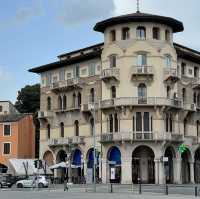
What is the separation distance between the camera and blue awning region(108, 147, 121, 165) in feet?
231

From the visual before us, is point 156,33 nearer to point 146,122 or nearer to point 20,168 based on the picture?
point 146,122

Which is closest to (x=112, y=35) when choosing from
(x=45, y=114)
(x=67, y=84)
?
(x=67, y=84)

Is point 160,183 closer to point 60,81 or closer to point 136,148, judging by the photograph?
point 136,148

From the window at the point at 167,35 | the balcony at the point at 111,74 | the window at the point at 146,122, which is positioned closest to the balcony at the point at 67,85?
the balcony at the point at 111,74

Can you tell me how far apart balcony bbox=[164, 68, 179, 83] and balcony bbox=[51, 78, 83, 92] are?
12.3 metres

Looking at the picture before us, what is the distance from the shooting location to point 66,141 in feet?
253

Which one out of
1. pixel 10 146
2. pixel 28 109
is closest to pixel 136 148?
pixel 10 146

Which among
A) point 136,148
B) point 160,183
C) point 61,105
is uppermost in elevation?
point 61,105

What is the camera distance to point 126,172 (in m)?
69.4

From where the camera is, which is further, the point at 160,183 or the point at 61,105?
the point at 61,105

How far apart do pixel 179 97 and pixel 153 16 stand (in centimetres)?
1160

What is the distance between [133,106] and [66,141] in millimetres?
12657

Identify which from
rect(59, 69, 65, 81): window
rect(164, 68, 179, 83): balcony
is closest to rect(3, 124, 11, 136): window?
rect(59, 69, 65, 81): window

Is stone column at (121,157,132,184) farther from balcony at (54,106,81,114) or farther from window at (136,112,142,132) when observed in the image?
balcony at (54,106,81,114)
